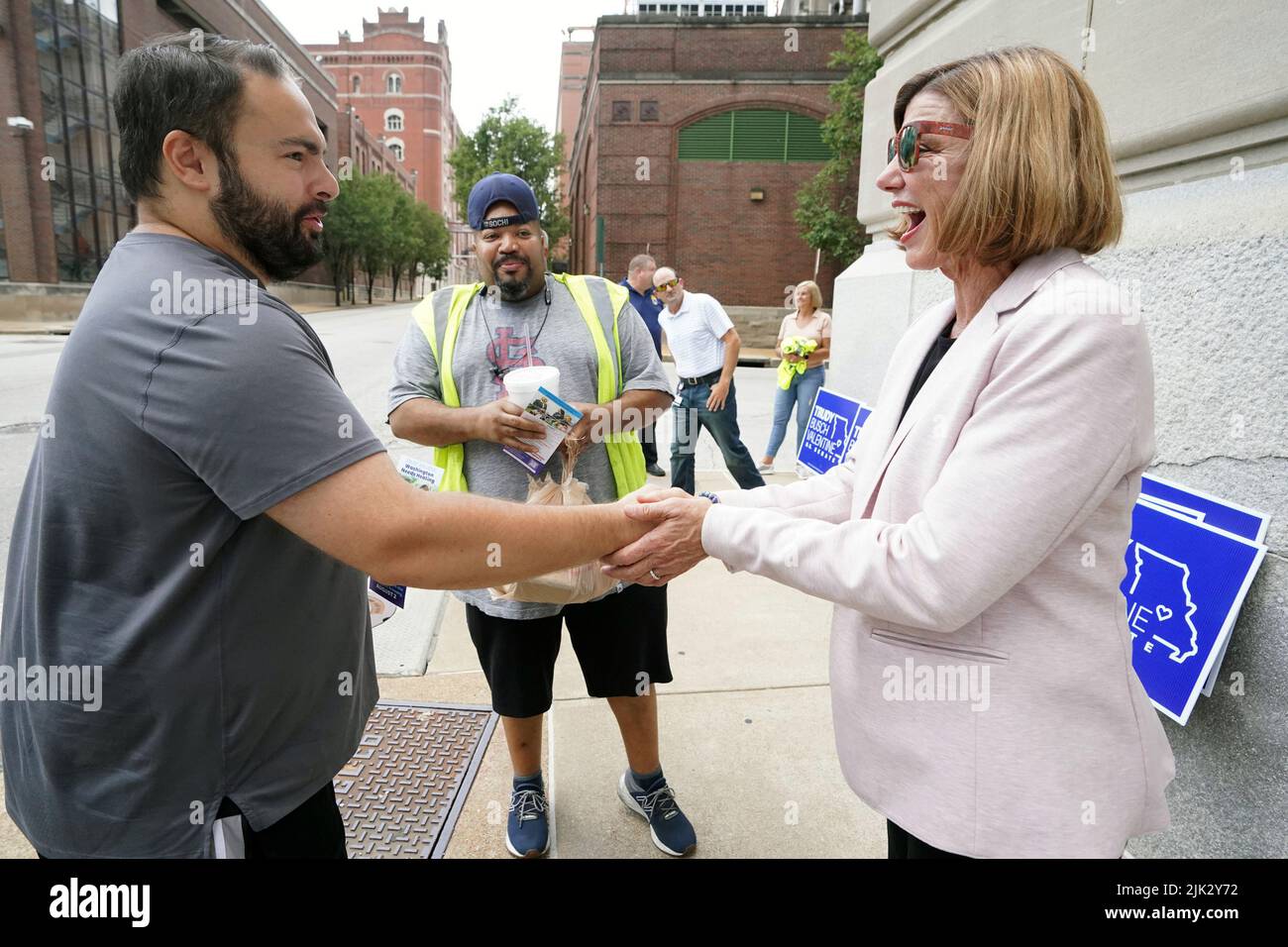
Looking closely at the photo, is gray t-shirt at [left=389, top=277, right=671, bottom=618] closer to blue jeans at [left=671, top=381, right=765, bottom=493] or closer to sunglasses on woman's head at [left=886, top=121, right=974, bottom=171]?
sunglasses on woman's head at [left=886, top=121, right=974, bottom=171]

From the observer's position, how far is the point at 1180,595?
7.50 feet

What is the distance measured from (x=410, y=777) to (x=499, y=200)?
7.36 ft

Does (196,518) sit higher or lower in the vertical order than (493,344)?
lower

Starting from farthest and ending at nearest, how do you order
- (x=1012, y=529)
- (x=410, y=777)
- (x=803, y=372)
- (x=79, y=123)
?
(x=79, y=123), (x=803, y=372), (x=410, y=777), (x=1012, y=529)

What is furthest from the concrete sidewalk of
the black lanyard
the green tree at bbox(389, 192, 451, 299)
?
the green tree at bbox(389, 192, 451, 299)

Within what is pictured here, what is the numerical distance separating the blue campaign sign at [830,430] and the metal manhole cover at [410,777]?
2.65m

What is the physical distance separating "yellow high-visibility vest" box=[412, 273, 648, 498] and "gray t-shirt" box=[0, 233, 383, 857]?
119 cm

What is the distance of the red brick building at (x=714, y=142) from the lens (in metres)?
27.1

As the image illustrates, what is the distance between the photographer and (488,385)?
271cm

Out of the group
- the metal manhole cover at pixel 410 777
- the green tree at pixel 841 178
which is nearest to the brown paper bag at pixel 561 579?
the metal manhole cover at pixel 410 777

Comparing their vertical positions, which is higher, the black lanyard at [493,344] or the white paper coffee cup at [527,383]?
the black lanyard at [493,344]

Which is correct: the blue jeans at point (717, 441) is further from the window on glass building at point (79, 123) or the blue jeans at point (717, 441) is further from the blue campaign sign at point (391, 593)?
the window on glass building at point (79, 123)

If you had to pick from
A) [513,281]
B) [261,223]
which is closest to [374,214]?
[513,281]

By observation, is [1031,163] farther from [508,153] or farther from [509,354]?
[508,153]
